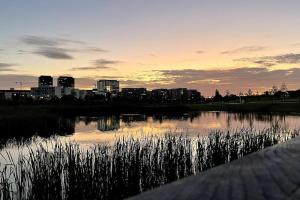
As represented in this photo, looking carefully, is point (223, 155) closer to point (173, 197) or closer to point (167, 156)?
point (167, 156)

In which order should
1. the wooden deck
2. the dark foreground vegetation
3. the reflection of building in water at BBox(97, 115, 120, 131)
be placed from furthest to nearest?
the reflection of building in water at BBox(97, 115, 120, 131) < the dark foreground vegetation < the wooden deck

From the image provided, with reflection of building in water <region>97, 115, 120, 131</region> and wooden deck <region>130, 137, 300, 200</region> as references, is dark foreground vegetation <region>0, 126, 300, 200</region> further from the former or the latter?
reflection of building in water <region>97, 115, 120, 131</region>

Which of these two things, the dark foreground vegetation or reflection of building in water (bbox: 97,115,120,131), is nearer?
the dark foreground vegetation

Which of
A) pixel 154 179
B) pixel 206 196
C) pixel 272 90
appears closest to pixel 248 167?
pixel 206 196

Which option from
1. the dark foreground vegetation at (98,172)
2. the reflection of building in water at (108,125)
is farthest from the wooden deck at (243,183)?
the reflection of building in water at (108,125)

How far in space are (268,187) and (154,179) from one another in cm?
1228

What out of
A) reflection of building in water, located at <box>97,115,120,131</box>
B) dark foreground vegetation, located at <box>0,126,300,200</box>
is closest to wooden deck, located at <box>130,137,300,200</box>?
dark foreground vegetation, located at <box>0,126,300,200</box>

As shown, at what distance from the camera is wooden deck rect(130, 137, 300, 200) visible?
1571mm

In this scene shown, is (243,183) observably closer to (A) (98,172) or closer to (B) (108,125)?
(A) (98,172)

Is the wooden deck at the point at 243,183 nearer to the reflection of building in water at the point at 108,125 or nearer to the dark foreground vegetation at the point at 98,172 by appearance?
the dark foreground vegetation at the point at 98,172

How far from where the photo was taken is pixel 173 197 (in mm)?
1528

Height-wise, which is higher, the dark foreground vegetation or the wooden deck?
the wooden deck

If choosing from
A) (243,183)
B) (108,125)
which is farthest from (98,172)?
(108,125)

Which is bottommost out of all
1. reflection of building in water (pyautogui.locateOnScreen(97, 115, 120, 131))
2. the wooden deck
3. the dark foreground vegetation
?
reflection of building in water (pyautogui.locateOnScreen(97, 115, 120, 131))
